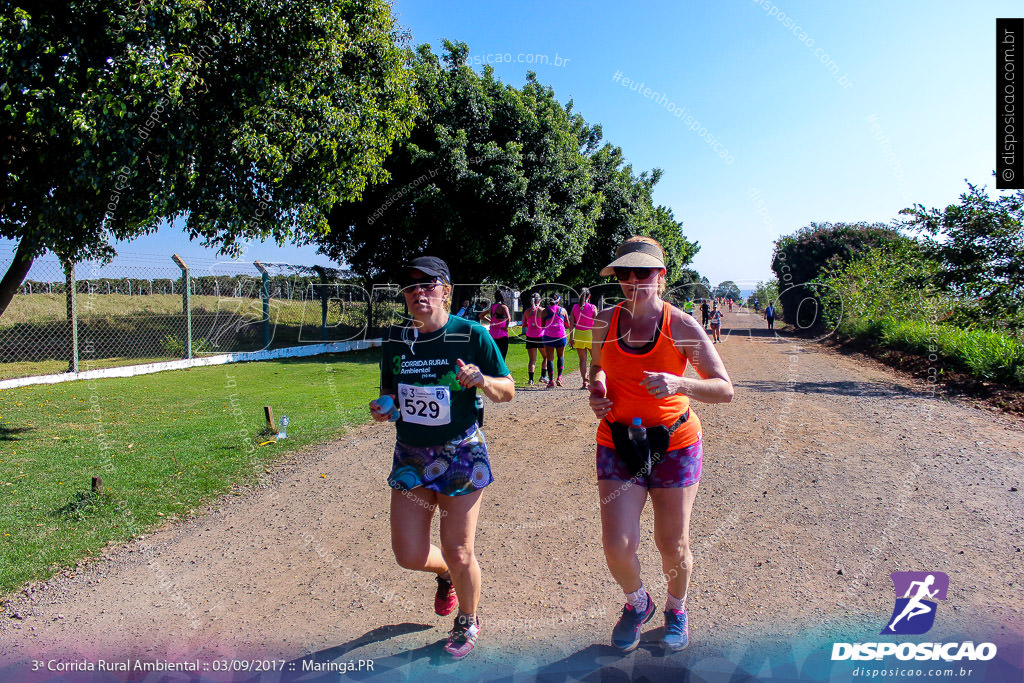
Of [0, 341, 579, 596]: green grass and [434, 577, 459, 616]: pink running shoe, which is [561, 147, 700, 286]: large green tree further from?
[434, 577, 459, 616]: pink running shoe

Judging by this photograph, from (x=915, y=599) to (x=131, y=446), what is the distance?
7.50 metres

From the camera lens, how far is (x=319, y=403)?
9992 mm

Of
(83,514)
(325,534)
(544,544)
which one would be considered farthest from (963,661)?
(83,514)

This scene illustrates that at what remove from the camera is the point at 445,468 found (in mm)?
3047

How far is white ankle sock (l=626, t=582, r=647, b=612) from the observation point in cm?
311

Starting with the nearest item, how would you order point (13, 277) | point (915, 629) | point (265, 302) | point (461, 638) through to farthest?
point (461, 638)
point (915, 629)
point (13, 277)
point (265, 302)

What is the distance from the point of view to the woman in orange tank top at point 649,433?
2992 millimetres

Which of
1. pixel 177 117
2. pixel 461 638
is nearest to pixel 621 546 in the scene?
pixel 461 638

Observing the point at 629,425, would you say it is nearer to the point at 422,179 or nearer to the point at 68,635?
the point at 68,635

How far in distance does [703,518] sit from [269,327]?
46.8 feet

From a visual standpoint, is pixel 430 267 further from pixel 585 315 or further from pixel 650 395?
pixel 585 315

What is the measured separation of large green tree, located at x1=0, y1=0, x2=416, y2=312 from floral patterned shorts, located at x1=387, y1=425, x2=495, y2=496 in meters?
6.06

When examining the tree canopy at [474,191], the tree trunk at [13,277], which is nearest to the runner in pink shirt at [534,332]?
the tree canopy at [474,191]

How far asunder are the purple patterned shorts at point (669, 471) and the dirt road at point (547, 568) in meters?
0.86
